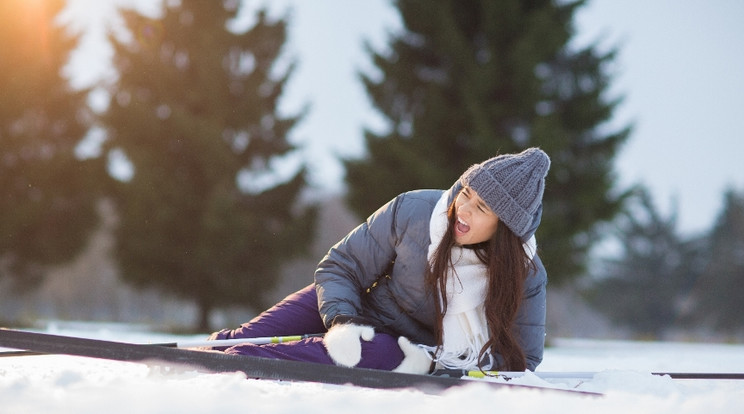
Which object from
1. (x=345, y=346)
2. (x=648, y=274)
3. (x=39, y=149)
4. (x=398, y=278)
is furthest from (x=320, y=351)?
(x=648, y=274)

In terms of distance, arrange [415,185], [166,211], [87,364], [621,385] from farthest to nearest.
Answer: [166,211], [415,185], [87,364], [621,385]

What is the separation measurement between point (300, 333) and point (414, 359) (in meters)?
0.50

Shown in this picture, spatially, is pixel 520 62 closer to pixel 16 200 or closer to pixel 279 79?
pixel 279 79

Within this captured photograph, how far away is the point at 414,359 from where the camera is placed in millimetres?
1969

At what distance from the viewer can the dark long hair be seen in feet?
6.70

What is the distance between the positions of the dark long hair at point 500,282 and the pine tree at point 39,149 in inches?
349

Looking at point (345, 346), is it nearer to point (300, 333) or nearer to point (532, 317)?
point (300, 333)

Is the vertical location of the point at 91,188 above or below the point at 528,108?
below

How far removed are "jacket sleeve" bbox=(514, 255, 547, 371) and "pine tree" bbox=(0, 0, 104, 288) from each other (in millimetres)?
8945

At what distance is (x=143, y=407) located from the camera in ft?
3.62

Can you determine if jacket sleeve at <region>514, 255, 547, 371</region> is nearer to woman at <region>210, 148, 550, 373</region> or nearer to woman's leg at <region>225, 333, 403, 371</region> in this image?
woman at <region>210, 148, 550, 373</region>

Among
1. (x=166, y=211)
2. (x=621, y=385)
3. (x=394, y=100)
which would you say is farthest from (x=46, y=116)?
(x=621, y=385)

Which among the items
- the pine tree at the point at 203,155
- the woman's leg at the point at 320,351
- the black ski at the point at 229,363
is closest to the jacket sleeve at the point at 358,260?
the woman's leg at the point at 320,351

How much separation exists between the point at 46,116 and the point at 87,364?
9.30 metres
